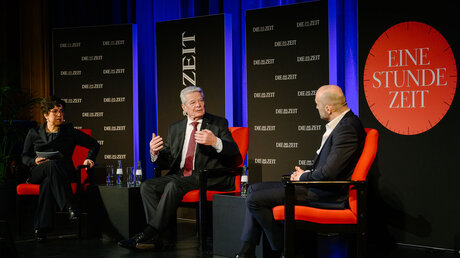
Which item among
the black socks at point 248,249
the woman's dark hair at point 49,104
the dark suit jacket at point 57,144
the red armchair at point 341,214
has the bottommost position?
the black socks at point 248,249

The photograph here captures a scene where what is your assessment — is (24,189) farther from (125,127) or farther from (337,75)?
(337,75)

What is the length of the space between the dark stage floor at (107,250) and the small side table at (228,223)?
12 cm

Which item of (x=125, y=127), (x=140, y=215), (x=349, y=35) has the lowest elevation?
(x=140, y=215)

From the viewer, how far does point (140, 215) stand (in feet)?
16.1

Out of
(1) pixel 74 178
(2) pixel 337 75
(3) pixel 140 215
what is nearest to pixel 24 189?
(1) pixel 74 178

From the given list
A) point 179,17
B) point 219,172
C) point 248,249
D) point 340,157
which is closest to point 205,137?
point 219,172

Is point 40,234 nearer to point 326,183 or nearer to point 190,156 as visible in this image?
point 190,156

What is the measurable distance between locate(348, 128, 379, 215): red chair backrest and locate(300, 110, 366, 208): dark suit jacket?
1.3 inches

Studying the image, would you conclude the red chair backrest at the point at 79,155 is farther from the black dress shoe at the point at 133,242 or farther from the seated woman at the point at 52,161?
the black dress shoe at the point at 133,242

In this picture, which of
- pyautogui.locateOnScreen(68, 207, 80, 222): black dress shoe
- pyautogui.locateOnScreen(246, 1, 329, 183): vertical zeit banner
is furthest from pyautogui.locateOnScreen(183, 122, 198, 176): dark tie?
pyautogui.locateOnScreen(68, 207, 80, 222): black dress shoe

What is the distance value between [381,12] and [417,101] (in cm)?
83

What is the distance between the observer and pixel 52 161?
506 cm

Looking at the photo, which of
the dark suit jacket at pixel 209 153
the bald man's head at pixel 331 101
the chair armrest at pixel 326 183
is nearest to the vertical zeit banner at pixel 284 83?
the dark suit jacket at pixel 209 153

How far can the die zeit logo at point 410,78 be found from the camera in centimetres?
442
